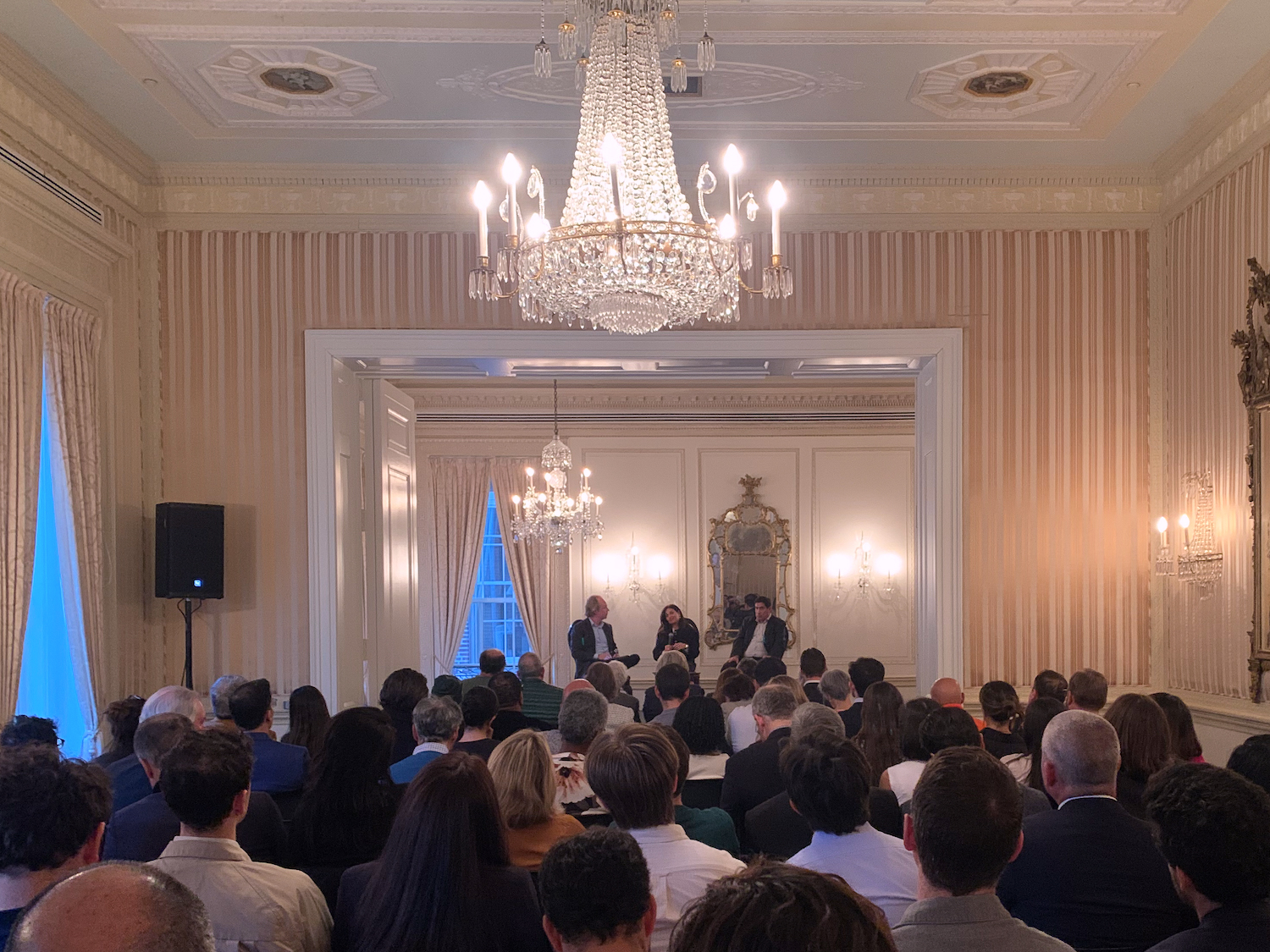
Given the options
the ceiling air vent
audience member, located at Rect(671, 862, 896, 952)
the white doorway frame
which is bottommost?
audience member, located at Rect(671, 862, 896, 952)

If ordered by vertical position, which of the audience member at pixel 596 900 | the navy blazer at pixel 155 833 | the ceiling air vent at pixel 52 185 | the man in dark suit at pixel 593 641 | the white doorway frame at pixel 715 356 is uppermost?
the ceiling air vent at pixel 52 185

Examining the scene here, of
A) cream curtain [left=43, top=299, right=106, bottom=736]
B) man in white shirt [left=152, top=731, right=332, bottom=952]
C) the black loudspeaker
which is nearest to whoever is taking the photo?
man in white shirt [left=152, top=731, right=332, bottom=952]

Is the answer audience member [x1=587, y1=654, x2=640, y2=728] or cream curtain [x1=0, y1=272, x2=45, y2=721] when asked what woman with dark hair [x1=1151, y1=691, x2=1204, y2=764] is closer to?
audience member [x1=587, y1=654, x2=640, y2=728]

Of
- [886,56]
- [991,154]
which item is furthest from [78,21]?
[991,154]

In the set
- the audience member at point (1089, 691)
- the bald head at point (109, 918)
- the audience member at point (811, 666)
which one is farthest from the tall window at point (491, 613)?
the bald head at point (109, 918)

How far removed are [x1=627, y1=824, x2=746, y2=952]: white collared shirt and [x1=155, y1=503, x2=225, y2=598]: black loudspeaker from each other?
4.85 m

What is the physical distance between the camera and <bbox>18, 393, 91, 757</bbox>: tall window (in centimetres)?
625

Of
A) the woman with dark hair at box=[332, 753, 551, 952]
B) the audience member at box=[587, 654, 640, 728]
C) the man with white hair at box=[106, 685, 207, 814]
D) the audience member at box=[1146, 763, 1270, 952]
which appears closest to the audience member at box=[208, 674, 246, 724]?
the man with white hair at box=[106, 685, 207, 814]

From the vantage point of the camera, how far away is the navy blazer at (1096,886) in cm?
259

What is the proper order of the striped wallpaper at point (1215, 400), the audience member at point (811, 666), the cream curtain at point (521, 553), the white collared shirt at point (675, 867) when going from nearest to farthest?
the white collared shirt at point (675, 867) → the striped wallpaper at point (1215, 400) → the audience member at point (811, 666) → the cream curtain at point (521, 553)

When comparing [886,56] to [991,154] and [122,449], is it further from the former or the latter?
[122,449]

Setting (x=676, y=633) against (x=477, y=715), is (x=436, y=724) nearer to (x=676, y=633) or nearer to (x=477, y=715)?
(x=477, y=715)

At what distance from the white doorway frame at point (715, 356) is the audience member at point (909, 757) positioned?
3.40 m

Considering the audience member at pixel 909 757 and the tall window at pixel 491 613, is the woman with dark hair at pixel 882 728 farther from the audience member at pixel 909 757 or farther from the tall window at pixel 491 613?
the tall window at pixel 491 613
